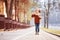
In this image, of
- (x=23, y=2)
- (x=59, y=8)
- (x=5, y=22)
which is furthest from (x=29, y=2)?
(x=59, y=8)

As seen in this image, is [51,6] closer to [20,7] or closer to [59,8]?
[59,8]

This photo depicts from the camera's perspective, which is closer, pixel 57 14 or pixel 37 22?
pixel 37 22

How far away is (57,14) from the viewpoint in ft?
191

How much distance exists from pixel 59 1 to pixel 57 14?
33.6 ft

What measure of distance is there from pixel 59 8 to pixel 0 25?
2289 cm

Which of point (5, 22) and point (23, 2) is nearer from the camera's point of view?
point (5, 22)

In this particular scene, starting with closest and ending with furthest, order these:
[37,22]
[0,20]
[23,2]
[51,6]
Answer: [37,22], [0,20], [23,2], [51,6]

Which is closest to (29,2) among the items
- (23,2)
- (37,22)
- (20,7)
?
(23,2)

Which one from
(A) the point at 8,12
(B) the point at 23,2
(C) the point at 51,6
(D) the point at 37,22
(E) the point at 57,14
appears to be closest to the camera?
(D) the point at 37,22

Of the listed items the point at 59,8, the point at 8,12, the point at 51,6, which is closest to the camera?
the point at 8,12

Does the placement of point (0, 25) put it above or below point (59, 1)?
below

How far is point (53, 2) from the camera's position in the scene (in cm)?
4938

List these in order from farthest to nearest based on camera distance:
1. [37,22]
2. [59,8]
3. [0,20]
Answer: [59,8]
[0,20]
[37,22]

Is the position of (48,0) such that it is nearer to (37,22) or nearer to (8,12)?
(8,12)
